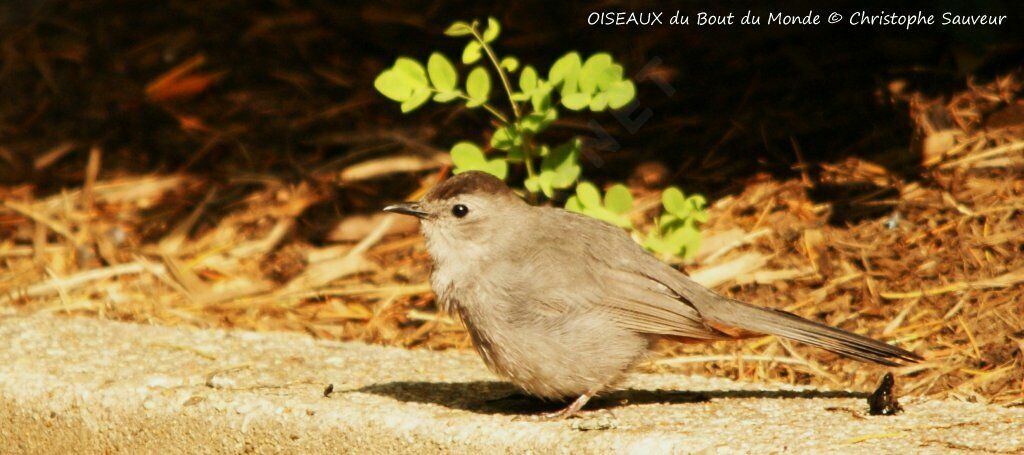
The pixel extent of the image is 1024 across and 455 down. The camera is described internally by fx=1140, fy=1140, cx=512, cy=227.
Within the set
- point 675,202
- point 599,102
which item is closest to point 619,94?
point 599,102

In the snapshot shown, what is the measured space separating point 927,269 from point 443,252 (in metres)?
2.11

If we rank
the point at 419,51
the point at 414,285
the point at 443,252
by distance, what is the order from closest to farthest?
the point at 443,252 → the point at 414,285 → the point at 419,51

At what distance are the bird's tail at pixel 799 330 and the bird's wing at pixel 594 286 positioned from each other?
0.25 feet

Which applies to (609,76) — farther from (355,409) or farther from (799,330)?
(355,409)

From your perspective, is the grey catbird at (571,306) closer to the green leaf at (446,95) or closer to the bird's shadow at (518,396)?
the bird's shadow at (518,396)

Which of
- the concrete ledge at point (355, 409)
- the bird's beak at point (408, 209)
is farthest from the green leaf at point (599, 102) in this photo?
the concrete ledge at point (355, 409)

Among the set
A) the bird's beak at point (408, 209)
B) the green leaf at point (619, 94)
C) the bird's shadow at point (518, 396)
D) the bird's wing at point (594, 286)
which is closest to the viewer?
the bird's wing at point (594, 286)

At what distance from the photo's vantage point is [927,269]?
15.9ft

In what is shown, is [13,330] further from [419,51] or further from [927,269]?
[927,269]

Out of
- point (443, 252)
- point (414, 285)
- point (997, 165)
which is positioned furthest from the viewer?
point (414, 285)

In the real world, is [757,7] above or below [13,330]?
above

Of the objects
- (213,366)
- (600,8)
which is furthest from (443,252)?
(600,8)

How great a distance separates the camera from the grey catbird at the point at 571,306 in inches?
153

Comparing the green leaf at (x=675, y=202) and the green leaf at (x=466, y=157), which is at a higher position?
the green leaf at (x=675, y=202)
